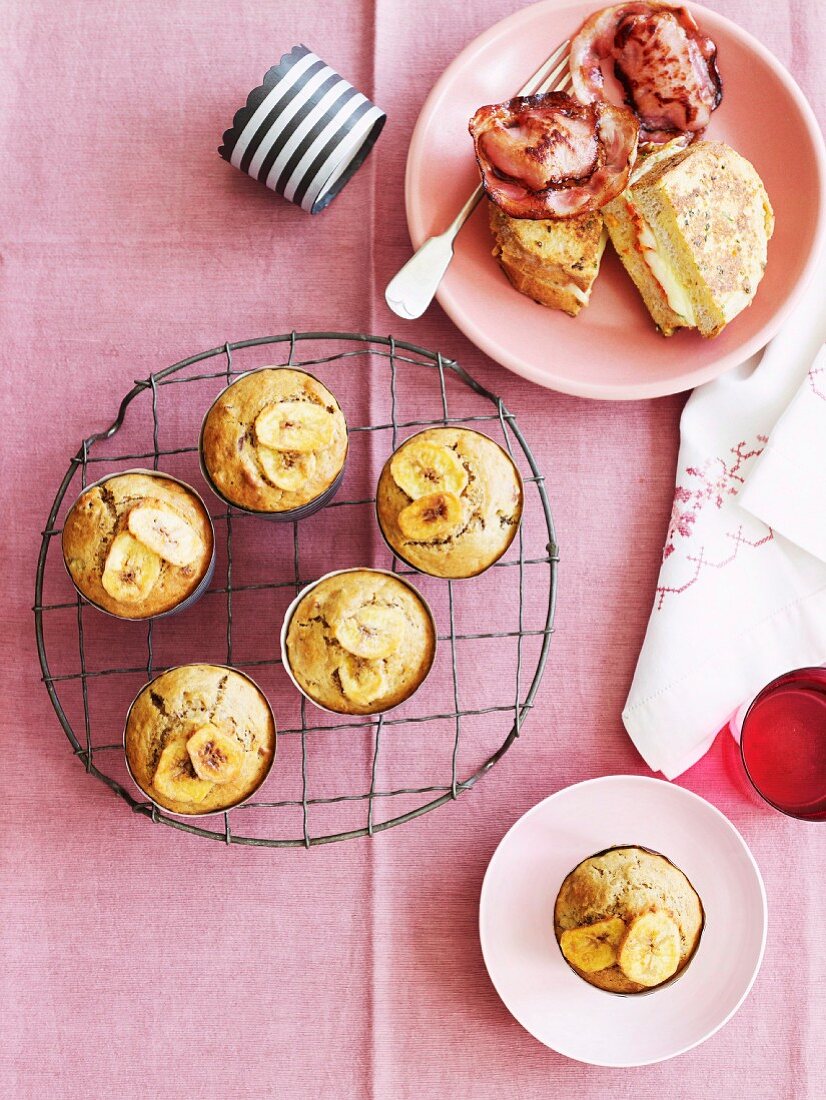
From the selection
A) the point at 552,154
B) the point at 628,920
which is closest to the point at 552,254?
the point at 552,154

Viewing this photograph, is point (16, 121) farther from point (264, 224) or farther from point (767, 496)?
point (767, 496)

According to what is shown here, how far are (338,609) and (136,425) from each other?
21.4 inches

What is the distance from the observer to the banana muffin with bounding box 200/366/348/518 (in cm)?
119

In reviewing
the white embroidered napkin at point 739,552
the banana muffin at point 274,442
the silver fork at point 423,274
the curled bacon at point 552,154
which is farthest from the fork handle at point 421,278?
the white embroidered napkin at point 739,552

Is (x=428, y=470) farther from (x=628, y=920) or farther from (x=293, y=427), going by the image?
(x=628, y=920)

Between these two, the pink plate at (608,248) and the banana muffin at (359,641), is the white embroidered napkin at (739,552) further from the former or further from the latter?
the banana muffin at (359,641)

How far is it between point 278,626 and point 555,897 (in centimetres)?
62

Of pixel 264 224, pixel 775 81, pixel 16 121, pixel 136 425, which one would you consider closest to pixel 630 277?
pixel 775 81

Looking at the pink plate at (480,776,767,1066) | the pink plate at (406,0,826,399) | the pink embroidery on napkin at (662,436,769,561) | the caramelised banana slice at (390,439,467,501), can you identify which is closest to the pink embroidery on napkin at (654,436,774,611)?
the pink embroidery on napkin at (662,436,769,561)

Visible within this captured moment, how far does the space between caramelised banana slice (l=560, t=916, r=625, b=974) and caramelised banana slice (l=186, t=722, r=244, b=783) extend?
544 mm

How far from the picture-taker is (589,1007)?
1.38m

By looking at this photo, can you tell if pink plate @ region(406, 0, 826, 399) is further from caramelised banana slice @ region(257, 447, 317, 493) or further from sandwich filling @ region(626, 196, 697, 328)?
caramelised banana slice @ region(257, 447, 317, 493)

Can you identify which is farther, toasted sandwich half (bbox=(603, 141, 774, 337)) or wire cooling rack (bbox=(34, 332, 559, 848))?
wire cooling rack (bbox=(34, 332, 559, 848))

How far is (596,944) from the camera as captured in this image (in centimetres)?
124
